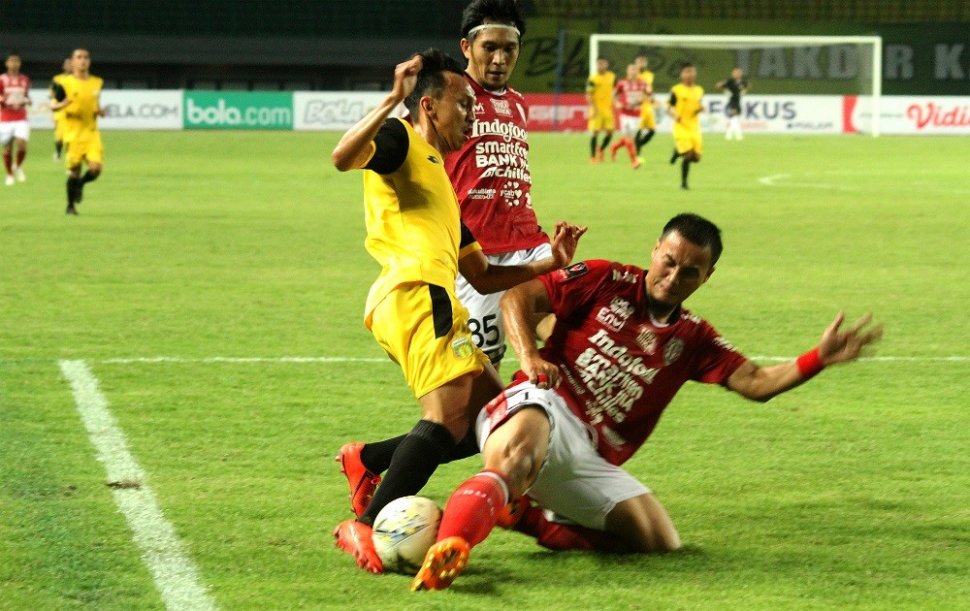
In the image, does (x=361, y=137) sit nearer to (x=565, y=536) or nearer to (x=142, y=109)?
(x=565, y=536)

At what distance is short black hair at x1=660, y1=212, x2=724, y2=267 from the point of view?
16.3ft

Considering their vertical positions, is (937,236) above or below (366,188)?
below

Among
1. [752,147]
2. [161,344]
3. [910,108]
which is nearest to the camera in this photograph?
[161,344]

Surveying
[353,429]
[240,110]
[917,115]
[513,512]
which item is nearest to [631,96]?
[917,115]

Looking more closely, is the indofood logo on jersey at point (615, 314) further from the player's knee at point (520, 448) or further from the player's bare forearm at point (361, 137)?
the player's bare forearm at point (361, 137)

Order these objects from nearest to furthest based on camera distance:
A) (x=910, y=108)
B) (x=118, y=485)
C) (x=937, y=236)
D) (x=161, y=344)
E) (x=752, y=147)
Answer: (x=118, y=485)
(x=161, y=344)
(x=937, y=236)
(x=752, y=147)
(x=910, y=108)

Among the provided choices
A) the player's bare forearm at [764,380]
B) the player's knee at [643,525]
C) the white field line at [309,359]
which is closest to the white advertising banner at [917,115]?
the white field line at [309,359]

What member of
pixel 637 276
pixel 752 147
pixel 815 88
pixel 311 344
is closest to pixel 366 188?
pixel 637 276

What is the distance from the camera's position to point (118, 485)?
5770 millimetres

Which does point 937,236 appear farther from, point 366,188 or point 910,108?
point 910,108

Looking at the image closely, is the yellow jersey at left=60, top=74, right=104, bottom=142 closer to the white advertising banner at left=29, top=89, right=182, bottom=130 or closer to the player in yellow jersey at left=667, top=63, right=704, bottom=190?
the player in yellow jersey at left=667, top=63, right=704, bottom=190

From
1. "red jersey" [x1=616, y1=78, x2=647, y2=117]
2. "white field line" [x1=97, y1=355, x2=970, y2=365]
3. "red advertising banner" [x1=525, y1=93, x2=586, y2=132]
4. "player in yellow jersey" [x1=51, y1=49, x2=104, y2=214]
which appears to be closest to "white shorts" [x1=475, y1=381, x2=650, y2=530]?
"white field line" [x1=97, y1=355, x2=970, y2=365]

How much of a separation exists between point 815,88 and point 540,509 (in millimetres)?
39275

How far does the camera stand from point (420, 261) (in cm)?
499
